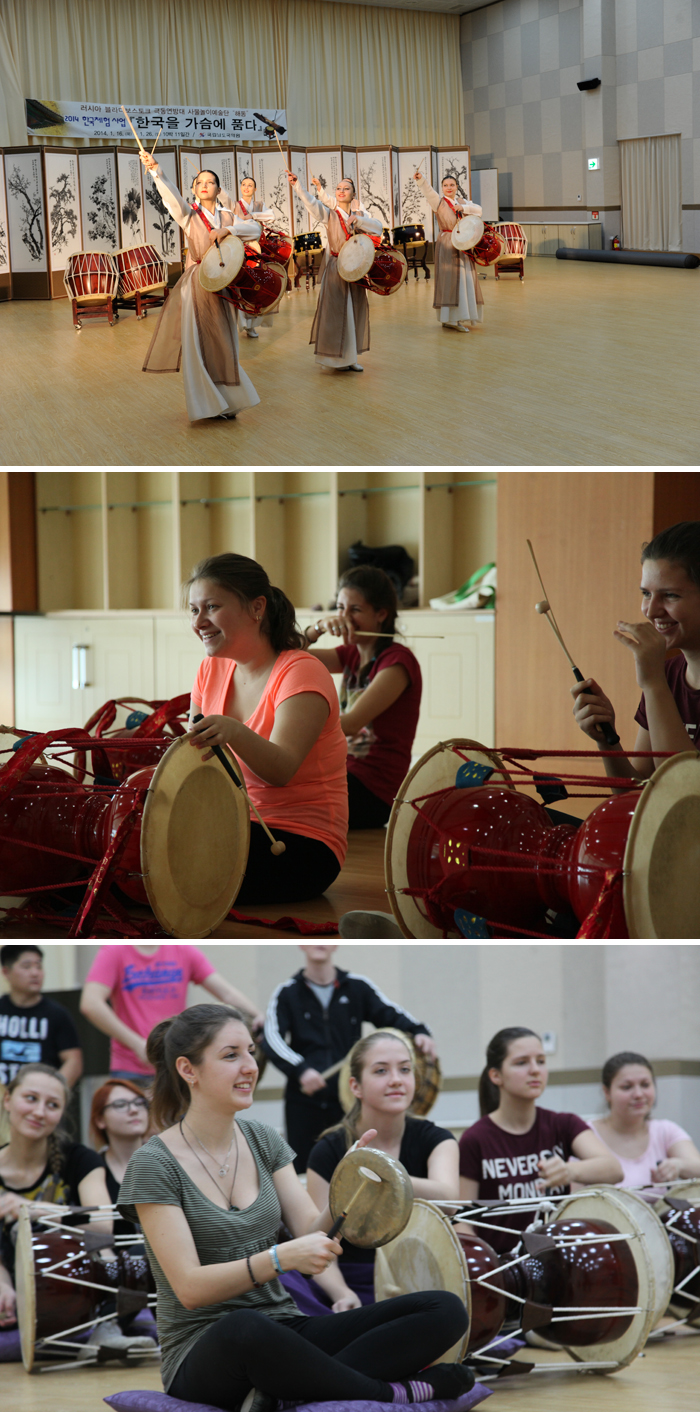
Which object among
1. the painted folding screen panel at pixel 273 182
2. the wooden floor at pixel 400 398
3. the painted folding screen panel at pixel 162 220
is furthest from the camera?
the painted folding screen panel at pixel 273 182

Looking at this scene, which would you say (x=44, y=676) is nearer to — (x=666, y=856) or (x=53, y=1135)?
(x=53, y=1135)

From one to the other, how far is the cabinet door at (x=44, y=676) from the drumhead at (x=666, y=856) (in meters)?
6.40

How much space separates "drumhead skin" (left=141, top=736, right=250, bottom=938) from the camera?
212cm

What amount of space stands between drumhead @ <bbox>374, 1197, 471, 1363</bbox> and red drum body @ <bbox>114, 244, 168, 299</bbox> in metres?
9.62

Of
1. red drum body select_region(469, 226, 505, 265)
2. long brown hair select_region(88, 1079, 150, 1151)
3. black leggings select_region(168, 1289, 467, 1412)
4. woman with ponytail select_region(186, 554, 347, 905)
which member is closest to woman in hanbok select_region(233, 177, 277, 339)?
red drum body select_region(469, 226, 505, 265)

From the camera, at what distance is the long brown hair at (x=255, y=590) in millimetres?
2641

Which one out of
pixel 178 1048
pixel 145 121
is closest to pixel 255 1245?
pixel 178 1048

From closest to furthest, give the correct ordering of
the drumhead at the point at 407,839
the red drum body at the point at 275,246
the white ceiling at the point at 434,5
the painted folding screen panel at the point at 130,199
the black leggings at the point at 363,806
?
1. the drumhead at the point at 407,839
2. the black leggings at the point at 363,806
3. the red drum body at the point at 275,246
4. the painted folding screen panel at the point at 130,199
5. the white ceiling at the point at 434,5

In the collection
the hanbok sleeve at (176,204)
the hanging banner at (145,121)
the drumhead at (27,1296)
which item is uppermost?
the hanging banner at (145,121)

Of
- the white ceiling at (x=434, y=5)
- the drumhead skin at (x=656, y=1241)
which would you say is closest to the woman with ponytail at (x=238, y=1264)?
the drumhead skin at (x=656, y=1241)

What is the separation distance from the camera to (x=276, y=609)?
2.73 meters

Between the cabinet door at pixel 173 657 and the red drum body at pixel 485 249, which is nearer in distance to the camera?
the cabinet door at pixel 173 657

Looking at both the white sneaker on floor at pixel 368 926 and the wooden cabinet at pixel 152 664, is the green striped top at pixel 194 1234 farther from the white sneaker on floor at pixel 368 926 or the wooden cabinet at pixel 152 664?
the wooden cabinet at pixel 152 664

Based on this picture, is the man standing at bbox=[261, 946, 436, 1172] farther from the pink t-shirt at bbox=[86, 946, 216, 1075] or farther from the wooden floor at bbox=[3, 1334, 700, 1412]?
the wooden floor at bbox=[3, 1334, 700, 1412]
